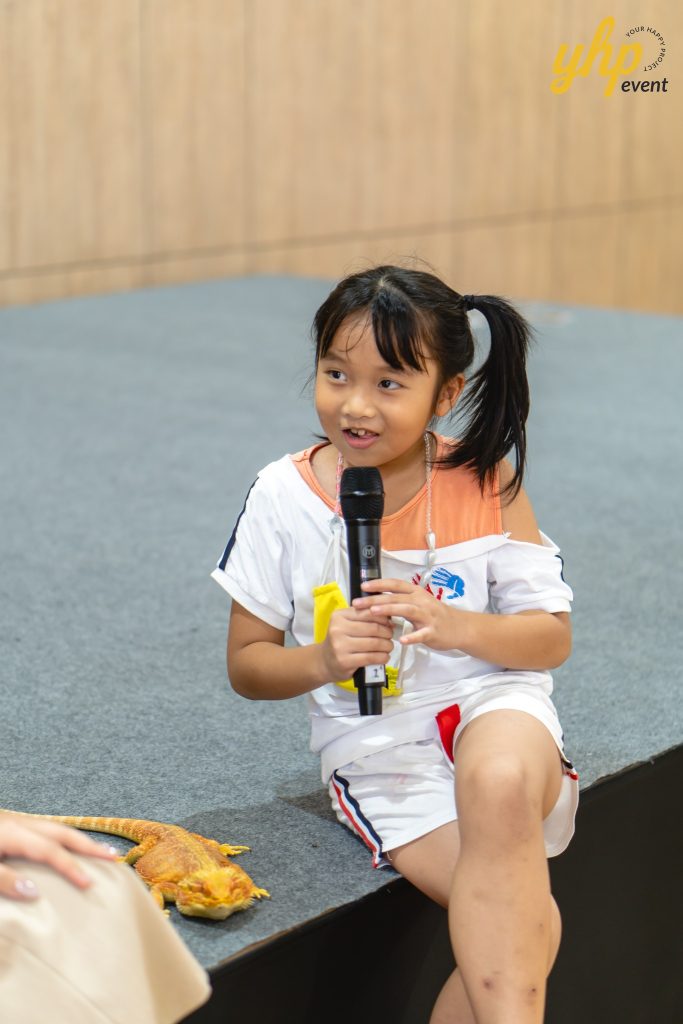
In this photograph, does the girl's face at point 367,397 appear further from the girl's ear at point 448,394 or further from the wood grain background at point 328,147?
the wood grain background at point 328,147

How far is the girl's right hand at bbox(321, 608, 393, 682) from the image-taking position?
1.22 m

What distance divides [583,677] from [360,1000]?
2.21ft

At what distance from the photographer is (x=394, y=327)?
1.33m

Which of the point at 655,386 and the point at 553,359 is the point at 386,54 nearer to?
the point at 553,359

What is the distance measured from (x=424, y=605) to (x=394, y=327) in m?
0.27

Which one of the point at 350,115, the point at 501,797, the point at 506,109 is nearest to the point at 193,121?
the point at 350,115

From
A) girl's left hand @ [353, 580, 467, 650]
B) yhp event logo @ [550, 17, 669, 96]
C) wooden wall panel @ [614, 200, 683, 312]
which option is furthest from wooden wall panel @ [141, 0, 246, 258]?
girl's left hand @ [353, 580, 467, 650]

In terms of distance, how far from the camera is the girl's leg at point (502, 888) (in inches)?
46.3

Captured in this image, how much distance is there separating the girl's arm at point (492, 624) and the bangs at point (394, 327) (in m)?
0.20

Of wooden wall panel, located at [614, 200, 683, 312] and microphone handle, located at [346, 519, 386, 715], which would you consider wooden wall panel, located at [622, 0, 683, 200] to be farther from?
microphone handle, located at [346, 519, 386, 715]

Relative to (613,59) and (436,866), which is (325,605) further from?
(613,59)

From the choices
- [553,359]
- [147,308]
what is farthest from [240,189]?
[553,359]

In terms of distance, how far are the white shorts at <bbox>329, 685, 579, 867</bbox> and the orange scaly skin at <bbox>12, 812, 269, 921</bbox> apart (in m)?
0.13

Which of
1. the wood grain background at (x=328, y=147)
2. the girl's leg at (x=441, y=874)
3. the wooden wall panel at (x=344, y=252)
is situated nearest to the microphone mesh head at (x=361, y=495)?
the girl's leg at (x=441, y=874)
